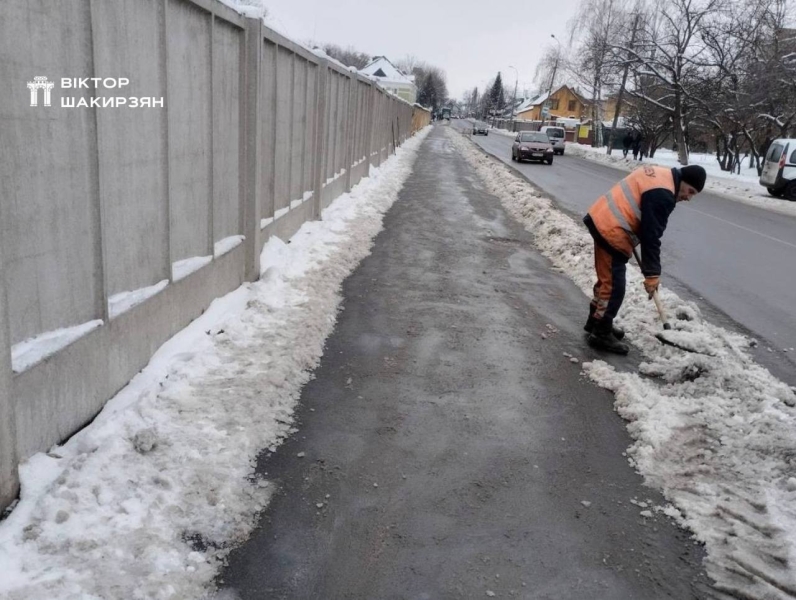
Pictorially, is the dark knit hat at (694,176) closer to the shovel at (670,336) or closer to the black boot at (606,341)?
the shovel at (670,336)

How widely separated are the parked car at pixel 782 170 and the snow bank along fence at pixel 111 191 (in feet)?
69.6

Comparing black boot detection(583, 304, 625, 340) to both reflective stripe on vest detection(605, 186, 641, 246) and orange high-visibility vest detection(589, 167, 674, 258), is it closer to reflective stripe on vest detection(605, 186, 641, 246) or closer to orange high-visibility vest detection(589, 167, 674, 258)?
orange high-visibility vest detection(589, 167, 674, 258)

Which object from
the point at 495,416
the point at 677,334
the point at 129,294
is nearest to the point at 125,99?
the point at 129,294

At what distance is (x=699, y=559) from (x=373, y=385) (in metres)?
2.44

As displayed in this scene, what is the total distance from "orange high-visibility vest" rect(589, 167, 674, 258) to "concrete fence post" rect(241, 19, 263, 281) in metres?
3.28

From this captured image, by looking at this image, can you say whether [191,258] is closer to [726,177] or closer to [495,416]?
[495,416]

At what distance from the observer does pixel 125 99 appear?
3941 millimetres

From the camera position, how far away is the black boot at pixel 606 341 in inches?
228

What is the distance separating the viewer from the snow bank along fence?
9.95 ft

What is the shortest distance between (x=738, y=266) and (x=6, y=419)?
414 inches

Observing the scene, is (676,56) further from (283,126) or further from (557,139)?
(283,126)

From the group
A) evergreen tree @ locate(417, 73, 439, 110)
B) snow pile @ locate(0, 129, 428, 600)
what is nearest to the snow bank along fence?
snow pile @ locate(0, 129, 428, 600)

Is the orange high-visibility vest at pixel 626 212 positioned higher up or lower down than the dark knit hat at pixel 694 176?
lower down

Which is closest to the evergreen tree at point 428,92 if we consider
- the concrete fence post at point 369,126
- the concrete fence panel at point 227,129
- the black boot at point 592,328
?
the concrete fence post at point 369,126
